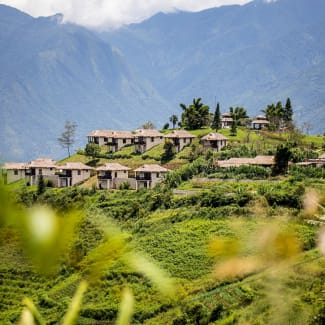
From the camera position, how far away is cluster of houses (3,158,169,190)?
40781 mm

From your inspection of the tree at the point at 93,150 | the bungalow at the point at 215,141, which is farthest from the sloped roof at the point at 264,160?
the tree at the point at 93,150

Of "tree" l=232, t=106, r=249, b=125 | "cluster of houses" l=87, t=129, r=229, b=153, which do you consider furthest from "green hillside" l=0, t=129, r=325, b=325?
"tree" l=232, t=106, r=249, b=125

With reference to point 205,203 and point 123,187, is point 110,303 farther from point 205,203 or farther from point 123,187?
point 123,187

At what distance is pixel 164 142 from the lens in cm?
5044

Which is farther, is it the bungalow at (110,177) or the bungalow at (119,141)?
the bungalow at (119,141)

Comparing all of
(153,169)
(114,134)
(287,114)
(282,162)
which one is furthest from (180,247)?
(287,114)

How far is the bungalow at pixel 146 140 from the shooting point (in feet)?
167

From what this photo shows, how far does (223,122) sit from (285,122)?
663 cm

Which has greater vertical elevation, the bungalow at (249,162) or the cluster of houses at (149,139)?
the cluster of houses at (149,139)

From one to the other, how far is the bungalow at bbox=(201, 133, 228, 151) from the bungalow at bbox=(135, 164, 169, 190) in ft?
21.2

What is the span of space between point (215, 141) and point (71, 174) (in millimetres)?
11119

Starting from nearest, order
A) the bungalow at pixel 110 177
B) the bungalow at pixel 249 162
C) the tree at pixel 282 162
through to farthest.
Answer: the tree at pixel 282 162 → the bungalow at pixel 249 162 → the bungalow at pixel 110 177

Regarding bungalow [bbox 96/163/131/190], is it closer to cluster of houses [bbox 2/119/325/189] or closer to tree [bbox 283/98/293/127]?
cluster of houses [bbox 2/119/325/189]

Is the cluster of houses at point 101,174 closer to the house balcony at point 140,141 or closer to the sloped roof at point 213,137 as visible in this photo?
the sloped roof at point 213,137
